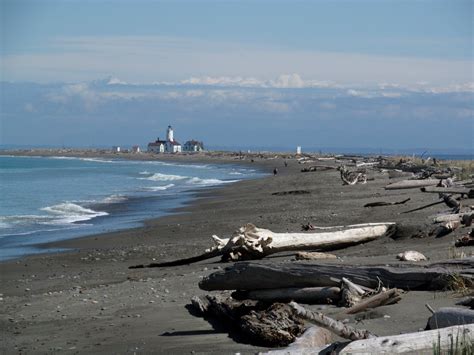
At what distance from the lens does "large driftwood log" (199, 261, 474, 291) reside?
28.6ft

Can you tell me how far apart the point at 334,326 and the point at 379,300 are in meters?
1.43

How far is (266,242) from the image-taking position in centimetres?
1345

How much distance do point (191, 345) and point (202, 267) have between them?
574 centimetres

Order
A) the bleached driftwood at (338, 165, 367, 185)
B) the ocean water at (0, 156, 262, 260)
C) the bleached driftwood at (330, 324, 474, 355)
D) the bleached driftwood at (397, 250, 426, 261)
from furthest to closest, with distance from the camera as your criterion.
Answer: the bleached driftwood at (338, 165, 367, 185)
the ocean water at (0, 156, 262, 260)
the bleached driftwood at (397, 250, 426, 261)
the bleached driftwood at (330, 324, 474, 355)

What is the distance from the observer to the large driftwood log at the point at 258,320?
726 cm

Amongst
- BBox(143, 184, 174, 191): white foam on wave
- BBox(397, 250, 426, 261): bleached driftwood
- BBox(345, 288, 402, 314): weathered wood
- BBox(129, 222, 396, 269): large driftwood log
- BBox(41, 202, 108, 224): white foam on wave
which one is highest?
BBox(397, 250, 426, 261): bleached driftwood

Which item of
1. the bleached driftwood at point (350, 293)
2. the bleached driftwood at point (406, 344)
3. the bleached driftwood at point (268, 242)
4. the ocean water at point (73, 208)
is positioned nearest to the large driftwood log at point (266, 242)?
the bleached driftwood at point (268, 242)

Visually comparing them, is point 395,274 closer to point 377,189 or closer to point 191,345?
point 191,345

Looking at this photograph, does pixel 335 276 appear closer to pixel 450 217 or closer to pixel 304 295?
pixel 304 295

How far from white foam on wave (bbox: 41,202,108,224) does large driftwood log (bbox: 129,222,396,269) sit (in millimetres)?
13304

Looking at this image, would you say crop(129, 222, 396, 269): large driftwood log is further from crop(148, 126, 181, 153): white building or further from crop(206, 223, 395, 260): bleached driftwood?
crop(148, 126, 181, 153): white building

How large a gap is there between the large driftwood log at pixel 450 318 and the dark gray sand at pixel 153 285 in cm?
59

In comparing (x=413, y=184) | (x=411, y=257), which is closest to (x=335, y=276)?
(x=411, y=257)

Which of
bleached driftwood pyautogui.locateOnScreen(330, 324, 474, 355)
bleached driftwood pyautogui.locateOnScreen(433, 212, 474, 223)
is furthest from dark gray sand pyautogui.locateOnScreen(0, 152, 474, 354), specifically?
bleached driftwood pyautogui.locateOnScreen(330, 324, 474, 355)
